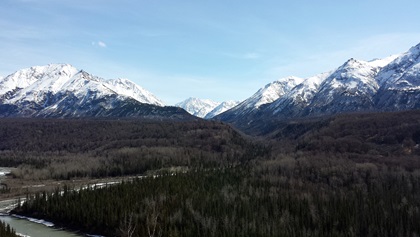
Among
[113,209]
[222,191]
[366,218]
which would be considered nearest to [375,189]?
[366,218]

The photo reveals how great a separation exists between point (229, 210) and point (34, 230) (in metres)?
62.9

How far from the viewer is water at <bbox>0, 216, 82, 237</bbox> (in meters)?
127

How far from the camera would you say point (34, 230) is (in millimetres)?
133000

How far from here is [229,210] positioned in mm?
148000

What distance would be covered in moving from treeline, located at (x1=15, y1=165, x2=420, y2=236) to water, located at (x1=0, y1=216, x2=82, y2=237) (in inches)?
263

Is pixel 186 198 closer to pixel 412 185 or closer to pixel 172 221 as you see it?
pixel 172 221

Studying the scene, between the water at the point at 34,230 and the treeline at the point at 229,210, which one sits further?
the treeline at the point at 229,210

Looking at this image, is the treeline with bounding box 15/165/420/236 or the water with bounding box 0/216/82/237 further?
the treeline with bounding box 15/165/420/236

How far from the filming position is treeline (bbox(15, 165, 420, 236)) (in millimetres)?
130750

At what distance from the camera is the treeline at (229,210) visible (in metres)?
131

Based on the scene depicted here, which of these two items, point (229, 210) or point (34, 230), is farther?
point (229, 210)

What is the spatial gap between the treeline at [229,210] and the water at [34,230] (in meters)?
6.67

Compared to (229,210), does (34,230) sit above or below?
above

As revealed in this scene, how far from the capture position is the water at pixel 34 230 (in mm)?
127238
